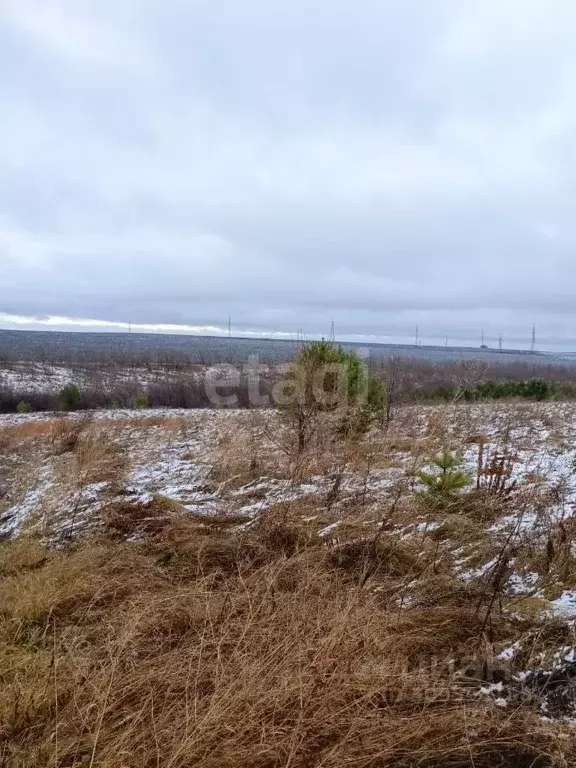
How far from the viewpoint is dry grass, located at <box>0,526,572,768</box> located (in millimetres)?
1741

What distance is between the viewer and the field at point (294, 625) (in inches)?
70.4

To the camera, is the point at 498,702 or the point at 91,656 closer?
the point at 498,702

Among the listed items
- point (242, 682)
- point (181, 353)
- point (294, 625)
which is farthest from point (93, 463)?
point (181, 353)

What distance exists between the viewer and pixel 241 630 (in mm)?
2422

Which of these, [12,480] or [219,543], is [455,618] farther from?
[12,480]

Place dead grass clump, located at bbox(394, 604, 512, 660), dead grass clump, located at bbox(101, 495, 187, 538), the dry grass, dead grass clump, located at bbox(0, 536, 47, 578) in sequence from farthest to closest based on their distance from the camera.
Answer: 1. dead grass clump, located at bbox(101, 495, 187, 538)
2. dead grass clump, located at bbox(0, 536, 47, 578)
3. dead grass clump, located at bbox(394, 604, 512, 660)
4. the dry grass

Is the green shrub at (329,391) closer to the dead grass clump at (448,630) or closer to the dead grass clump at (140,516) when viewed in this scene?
the dead grass clump at (140,516)

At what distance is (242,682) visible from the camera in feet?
6.52

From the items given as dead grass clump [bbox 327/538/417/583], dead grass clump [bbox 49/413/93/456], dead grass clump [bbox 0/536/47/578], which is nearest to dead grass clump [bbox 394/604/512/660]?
dead grass clump [bbox 327/538/417/583]

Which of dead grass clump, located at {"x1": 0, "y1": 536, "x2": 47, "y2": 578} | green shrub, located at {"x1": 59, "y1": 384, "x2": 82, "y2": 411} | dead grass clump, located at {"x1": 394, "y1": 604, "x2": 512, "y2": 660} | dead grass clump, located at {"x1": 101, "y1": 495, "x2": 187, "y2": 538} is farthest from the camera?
green shrub, located at {"x1": 59, "y1": 384, "x2": 82, "y2": 411}

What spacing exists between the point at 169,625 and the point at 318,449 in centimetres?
369

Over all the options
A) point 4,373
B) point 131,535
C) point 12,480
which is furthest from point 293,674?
point 4,373

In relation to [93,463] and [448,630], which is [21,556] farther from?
[448,630]

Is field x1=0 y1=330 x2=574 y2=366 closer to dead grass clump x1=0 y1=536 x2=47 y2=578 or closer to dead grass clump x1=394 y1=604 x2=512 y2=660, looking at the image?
dead grass clump x1=394 y1=604 x2=512 y2=660
